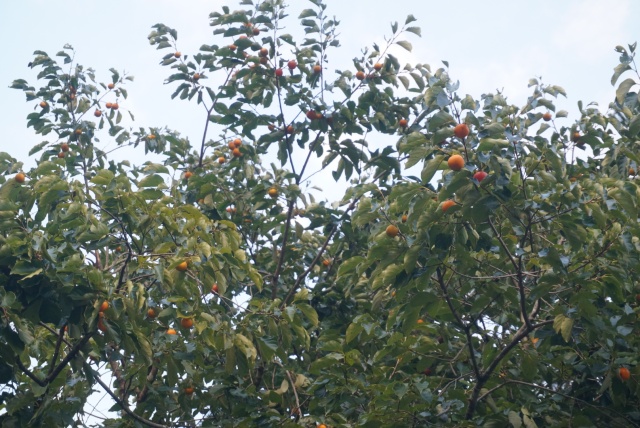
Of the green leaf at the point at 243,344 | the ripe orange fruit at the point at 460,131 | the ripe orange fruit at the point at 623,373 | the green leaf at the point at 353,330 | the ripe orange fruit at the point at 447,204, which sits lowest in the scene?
the ripe orange fruit at the point at 623,373

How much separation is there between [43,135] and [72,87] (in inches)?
21.6

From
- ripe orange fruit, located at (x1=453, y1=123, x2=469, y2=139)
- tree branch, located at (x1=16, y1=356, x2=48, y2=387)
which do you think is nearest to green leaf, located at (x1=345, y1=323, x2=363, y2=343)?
ripe orange fruit, located at (x1=453, y1=123, x2=469, y2=139)

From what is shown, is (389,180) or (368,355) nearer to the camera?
(368,355)

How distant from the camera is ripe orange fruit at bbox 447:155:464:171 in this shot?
3463 millimetres

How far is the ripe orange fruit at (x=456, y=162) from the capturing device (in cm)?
346

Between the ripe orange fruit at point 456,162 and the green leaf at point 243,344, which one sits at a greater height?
the ripe orange fruit at point 456,162

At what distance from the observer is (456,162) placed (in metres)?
3.47

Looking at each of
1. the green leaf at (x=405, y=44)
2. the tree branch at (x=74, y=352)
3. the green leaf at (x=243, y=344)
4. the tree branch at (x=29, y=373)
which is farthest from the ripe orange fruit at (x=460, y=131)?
the green leaf at (x=405, y=44)

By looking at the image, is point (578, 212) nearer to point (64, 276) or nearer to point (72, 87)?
point (64, 276)

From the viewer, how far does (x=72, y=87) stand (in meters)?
7.71

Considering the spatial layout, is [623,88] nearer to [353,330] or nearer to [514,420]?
[514,420]

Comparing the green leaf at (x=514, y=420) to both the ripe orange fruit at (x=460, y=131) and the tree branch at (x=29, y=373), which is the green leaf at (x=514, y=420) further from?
the tree branch at (x=29, y=373)

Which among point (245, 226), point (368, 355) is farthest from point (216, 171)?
point (368, 355)

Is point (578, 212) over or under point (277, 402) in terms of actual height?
over
